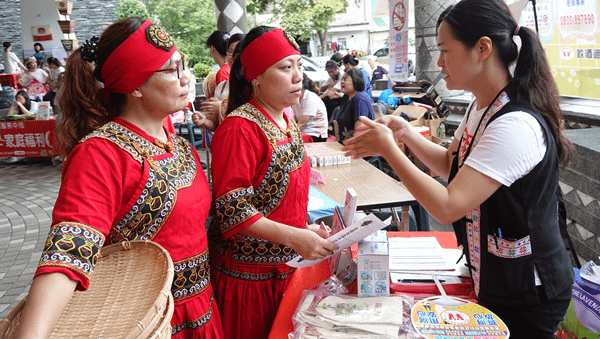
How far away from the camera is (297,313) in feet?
4.29

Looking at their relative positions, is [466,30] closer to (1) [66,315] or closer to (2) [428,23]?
(1) [66,315]

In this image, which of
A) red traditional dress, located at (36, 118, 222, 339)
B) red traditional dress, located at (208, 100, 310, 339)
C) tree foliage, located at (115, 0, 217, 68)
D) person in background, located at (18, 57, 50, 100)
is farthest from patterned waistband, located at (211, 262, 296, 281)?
tree foliage, located at (115, 0, 217, 68)

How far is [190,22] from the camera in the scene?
2048 cm

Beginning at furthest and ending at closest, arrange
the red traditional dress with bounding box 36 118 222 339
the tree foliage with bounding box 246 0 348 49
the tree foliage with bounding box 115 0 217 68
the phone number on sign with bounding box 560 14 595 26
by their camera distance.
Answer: the tree foliage with bounding box 246 0 348 49 < the tree foliage with bounding box 115 0 217 68 < the phone number on sign with bounding box 560 14 595 26 < the red traditional dress with bounding box 36 118 222 339

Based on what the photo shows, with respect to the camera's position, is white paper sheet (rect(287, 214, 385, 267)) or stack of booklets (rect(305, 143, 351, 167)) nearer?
white paper sheet (rect(287, 214, 385, 267))

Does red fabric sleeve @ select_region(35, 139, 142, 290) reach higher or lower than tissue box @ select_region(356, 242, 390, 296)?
higher

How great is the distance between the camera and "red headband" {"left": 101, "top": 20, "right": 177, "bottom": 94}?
1.31 m

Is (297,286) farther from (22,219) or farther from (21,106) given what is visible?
(21,106)

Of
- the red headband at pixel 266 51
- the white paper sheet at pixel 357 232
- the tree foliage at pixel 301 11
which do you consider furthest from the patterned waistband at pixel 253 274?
the tree foliage at pixel 301 11

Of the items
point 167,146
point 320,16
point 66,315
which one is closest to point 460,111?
point 167,146

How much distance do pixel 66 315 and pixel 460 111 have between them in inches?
235

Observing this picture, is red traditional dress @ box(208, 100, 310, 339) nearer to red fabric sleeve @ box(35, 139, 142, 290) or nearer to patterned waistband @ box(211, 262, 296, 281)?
patterned waistband @ box(211, 262, 296, 281)

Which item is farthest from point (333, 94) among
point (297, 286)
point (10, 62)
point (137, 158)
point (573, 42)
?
point (10, 62)

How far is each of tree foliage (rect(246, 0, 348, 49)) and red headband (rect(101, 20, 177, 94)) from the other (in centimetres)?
2031
